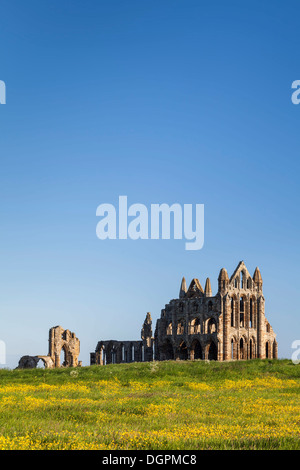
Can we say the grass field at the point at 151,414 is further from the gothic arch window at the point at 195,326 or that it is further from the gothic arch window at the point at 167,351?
the gothic arch window at the point at 167,351

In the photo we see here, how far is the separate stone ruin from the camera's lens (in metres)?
71.9

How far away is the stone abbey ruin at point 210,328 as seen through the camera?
243 feet

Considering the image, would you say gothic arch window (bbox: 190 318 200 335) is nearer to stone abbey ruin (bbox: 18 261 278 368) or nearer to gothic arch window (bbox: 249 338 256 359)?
stone abbey ruin (bbox: 18 261 278 368)

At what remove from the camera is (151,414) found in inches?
771

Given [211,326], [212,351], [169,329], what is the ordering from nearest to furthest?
[211,326] < [212,351] < [169,329]

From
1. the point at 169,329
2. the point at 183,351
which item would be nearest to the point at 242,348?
the point at 183,351

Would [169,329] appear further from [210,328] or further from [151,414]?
[151,414]

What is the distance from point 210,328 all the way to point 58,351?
2158 cm

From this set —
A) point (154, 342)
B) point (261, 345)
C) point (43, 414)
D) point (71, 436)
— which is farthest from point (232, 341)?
point (71, 436)

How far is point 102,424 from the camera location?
56.0 ft

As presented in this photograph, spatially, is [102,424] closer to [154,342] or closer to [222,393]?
[222,393]

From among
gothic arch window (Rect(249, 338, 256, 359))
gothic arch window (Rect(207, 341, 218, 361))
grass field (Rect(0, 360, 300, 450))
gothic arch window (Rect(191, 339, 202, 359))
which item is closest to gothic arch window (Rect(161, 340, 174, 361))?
gothic arch window (Rect(191, 339, 202, 359))

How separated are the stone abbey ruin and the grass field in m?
35.3
